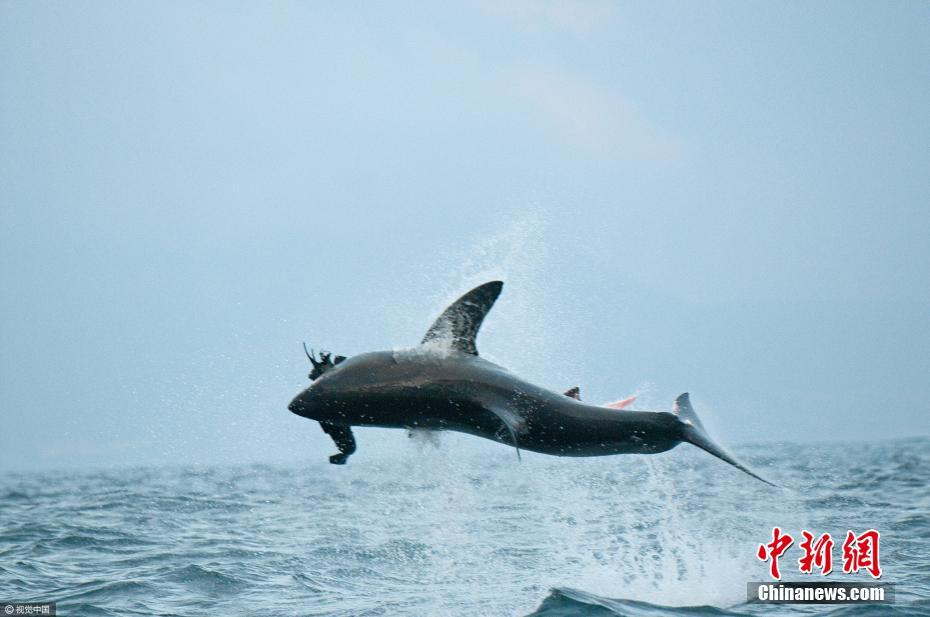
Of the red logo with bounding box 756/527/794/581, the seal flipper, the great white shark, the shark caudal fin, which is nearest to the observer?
the shark caudal fin

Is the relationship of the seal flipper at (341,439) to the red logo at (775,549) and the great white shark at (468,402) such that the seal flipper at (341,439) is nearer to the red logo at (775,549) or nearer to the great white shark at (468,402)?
the great white shark at (468,402)

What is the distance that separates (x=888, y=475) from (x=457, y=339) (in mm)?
29043

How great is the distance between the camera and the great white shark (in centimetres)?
1071

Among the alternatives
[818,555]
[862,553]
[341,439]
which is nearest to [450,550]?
[818,555]

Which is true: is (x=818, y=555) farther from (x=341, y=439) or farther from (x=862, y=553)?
(x=341, y=439)

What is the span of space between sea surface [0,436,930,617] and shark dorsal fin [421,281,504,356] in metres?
1.28

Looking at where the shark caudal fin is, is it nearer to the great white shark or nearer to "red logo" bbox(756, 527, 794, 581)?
the great white shark

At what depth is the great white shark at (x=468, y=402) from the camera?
10711 millimetres

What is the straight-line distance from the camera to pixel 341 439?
1133 centimetres

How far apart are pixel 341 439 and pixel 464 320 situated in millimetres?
2014

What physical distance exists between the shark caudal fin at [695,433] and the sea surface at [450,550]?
2674 mm

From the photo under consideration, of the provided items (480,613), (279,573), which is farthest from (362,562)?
(480,613)

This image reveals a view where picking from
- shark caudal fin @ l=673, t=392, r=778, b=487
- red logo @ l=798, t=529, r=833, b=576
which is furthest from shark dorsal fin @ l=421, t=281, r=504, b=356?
red logo @ l=798, t=529, r=833, b=576

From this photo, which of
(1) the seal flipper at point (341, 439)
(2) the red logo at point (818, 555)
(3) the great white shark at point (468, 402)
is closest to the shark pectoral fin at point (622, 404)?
(3) the great white shark at point (468, 402)
